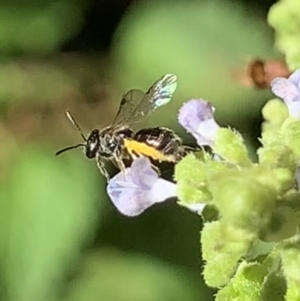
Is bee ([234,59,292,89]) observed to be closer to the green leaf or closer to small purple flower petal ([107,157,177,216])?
the green leaf

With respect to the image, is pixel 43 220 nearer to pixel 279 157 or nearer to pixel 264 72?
pixel 264 72

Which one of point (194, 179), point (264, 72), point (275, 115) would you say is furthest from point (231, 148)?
point (264, 72)

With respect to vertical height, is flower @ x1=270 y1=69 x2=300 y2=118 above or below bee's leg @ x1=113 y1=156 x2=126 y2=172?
above

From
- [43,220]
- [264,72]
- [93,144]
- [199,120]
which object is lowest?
[43,220]

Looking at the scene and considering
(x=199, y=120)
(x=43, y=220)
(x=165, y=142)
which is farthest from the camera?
(x=43, y=220)

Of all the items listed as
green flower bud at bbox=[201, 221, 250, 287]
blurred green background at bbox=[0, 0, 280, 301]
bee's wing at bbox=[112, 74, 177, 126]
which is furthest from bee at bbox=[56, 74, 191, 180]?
blurred green background at bbox=[0, 0, 280, 301]

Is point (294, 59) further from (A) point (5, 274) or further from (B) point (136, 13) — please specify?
(B) point (136, 13)

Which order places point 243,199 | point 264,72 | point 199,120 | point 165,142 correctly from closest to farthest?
1. point 243,199
2. point 199,120
3. point 165,142
4. point 264,72
